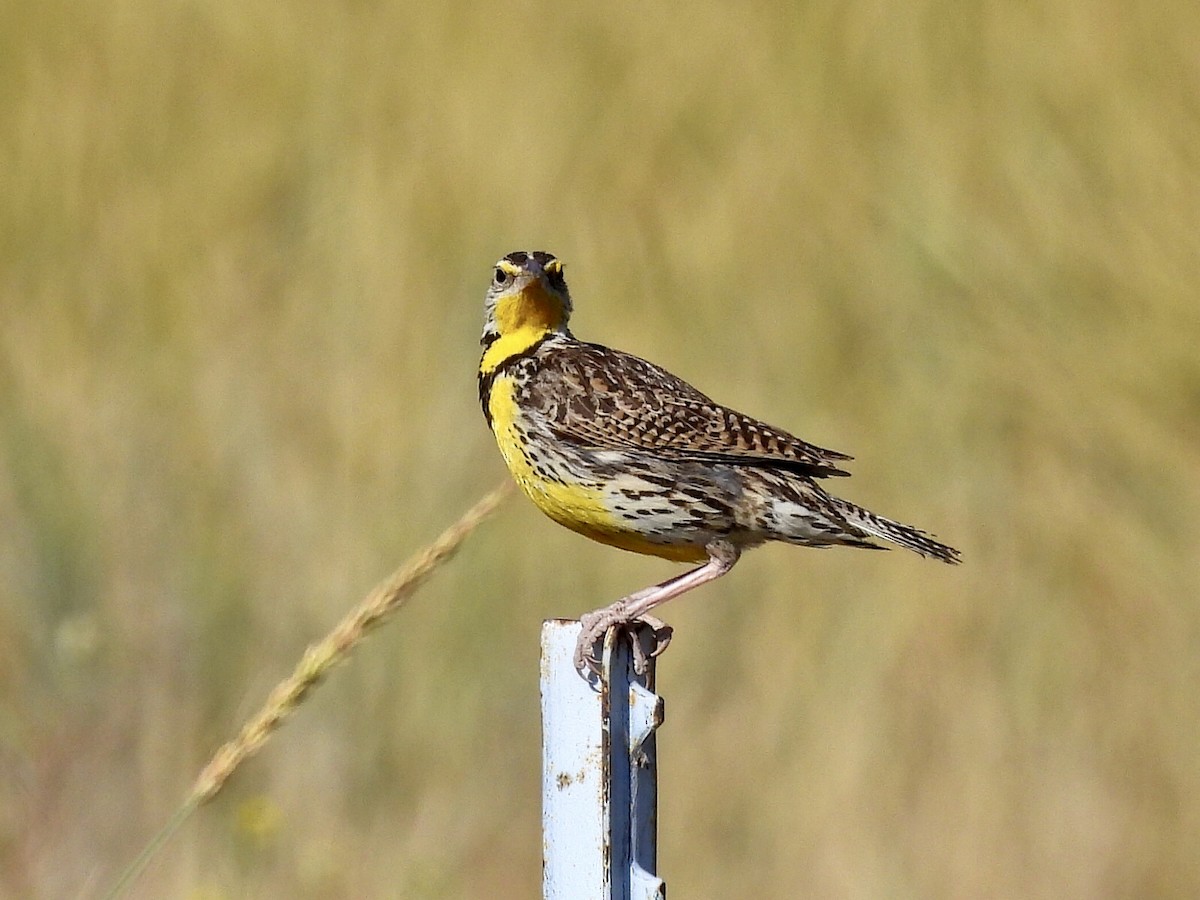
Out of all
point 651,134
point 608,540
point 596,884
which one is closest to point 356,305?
point 651,134

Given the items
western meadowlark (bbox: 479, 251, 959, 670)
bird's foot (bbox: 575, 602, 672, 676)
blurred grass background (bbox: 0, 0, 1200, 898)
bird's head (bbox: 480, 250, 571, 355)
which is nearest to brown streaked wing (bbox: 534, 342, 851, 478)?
western meadowlark (bbox: 479, 251, 959, 670)

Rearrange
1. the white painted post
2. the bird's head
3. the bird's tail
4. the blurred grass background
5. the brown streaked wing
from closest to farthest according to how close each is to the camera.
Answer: the white painted post < the bird's tail < the brown streaked wing < the bird's head < the blurred grass background

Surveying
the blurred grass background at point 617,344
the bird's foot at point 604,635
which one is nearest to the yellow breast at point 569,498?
the bird's foot at point 604,635

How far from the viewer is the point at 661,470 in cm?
300

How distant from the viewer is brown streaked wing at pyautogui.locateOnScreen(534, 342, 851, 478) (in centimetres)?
299

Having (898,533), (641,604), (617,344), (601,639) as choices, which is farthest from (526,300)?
(617,344)

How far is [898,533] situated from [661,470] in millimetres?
355

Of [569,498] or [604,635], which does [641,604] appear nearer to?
[604,635]

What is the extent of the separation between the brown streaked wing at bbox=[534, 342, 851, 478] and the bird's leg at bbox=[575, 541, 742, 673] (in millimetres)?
143

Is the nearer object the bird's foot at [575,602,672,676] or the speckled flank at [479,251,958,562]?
the bird's foot at [575,602,672,676]

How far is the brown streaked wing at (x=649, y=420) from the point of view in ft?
9.82

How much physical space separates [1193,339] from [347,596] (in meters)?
2.22

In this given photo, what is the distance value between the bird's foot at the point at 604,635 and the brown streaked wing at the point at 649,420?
24.3 inches

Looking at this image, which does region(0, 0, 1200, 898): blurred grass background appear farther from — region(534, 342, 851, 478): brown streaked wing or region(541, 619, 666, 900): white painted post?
region(541, 619, 666, 900): white painted post
